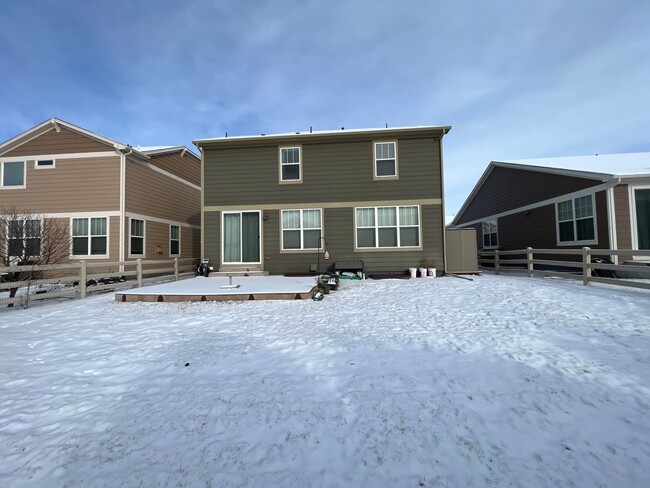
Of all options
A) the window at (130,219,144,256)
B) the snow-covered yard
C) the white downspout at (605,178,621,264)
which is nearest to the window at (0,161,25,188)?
the window at (130,219,144,256)

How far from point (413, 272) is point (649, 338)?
635 cm

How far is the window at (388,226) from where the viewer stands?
1073 cm

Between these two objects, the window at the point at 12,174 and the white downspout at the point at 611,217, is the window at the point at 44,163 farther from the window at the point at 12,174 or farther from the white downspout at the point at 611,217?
the white downspout at the point at 611,217

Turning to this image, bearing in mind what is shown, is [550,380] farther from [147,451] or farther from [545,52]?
[545,52]

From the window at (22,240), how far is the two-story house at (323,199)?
4.68 meters

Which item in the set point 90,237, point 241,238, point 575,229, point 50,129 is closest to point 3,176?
point 50,129

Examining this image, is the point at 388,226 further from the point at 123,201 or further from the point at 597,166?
the point at 123,201

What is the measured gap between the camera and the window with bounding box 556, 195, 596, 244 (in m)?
10.6

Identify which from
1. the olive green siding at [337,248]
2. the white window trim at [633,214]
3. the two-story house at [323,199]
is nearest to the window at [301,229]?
the two-story house at [323,199]

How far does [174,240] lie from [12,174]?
21.6ft

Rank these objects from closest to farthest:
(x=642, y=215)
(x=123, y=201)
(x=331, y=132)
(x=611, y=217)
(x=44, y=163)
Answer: (x=642, y=215) < (x=611, y=217) < (x=331, y=132) < (x=123, y=201) < (x=44, y=163)

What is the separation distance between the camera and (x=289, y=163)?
440 inches

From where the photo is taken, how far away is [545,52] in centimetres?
1093

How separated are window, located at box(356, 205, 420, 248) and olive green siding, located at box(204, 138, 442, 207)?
0.50 meters
